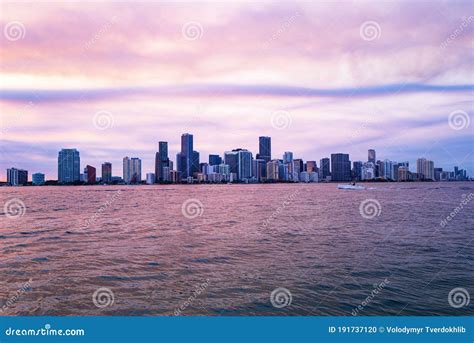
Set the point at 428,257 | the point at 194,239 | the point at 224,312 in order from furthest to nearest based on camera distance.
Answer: the point at 194,239, the point at 428,257, the point at 224,312

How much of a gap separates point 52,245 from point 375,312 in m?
16.2

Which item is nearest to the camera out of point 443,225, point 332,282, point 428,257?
point 332,282

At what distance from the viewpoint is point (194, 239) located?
2145cm

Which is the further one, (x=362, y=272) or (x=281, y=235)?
(x=281, y=235)

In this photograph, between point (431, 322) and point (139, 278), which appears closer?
point (431, 322)

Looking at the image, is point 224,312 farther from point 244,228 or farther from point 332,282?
point 244,228

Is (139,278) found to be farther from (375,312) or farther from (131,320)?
(375,312)

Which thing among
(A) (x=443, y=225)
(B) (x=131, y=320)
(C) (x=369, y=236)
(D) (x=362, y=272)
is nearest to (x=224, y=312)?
(B) (x=131, y=320)

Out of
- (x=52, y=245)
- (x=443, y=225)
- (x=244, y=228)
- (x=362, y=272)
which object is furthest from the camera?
(x=443, y=225)

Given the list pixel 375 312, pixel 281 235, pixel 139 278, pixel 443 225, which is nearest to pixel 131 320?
pixel 139 278

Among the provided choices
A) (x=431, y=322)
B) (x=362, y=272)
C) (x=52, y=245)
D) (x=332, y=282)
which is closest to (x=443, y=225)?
(x=362, y=272)

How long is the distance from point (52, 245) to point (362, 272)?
15169 millimetres

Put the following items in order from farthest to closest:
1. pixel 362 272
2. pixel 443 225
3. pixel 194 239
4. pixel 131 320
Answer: pixel 443 225, pixel 194 239, pixel 362 272, pixel 131 320

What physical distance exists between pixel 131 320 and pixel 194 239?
13217mm
